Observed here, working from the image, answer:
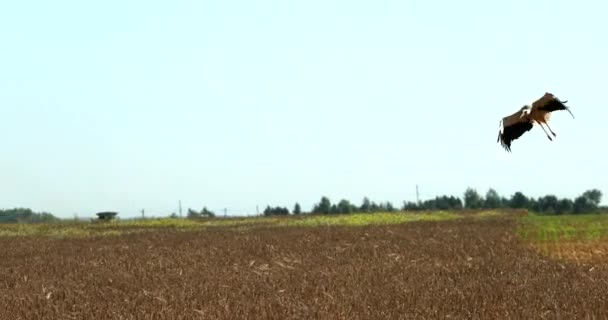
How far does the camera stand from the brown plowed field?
7.05m

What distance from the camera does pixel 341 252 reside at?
14906 millimetres

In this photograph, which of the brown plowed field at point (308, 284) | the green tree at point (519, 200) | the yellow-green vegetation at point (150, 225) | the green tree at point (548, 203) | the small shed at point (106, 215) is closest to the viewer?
the brown plowed field at point (308, 284)

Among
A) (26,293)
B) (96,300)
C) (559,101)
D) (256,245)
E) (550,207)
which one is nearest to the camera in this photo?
(559,101)

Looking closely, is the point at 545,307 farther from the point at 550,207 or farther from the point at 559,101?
the point at 550,207

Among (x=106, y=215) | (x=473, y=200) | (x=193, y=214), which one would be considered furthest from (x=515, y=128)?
(x=473, y=200)

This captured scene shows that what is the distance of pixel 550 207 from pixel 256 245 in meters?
59.3

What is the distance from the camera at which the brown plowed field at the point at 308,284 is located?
7055 mm

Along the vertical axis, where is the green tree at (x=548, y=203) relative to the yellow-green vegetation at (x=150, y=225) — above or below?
above

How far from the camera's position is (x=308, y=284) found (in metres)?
9.31

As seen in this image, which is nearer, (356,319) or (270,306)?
(356,319)

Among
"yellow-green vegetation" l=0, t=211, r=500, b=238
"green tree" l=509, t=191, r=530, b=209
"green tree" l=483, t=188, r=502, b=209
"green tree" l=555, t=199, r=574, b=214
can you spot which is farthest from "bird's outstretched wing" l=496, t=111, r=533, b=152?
"green tree" l=483, t=188, r=502, b=209

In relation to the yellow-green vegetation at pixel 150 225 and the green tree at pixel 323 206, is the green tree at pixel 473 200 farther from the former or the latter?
the yellow-green vegetation at pixel 150 225

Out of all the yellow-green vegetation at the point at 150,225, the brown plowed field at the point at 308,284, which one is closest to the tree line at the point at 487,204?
the yellow-green vegetation at the point at 150,225

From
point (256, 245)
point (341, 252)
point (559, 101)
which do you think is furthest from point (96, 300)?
point (256, 245)
